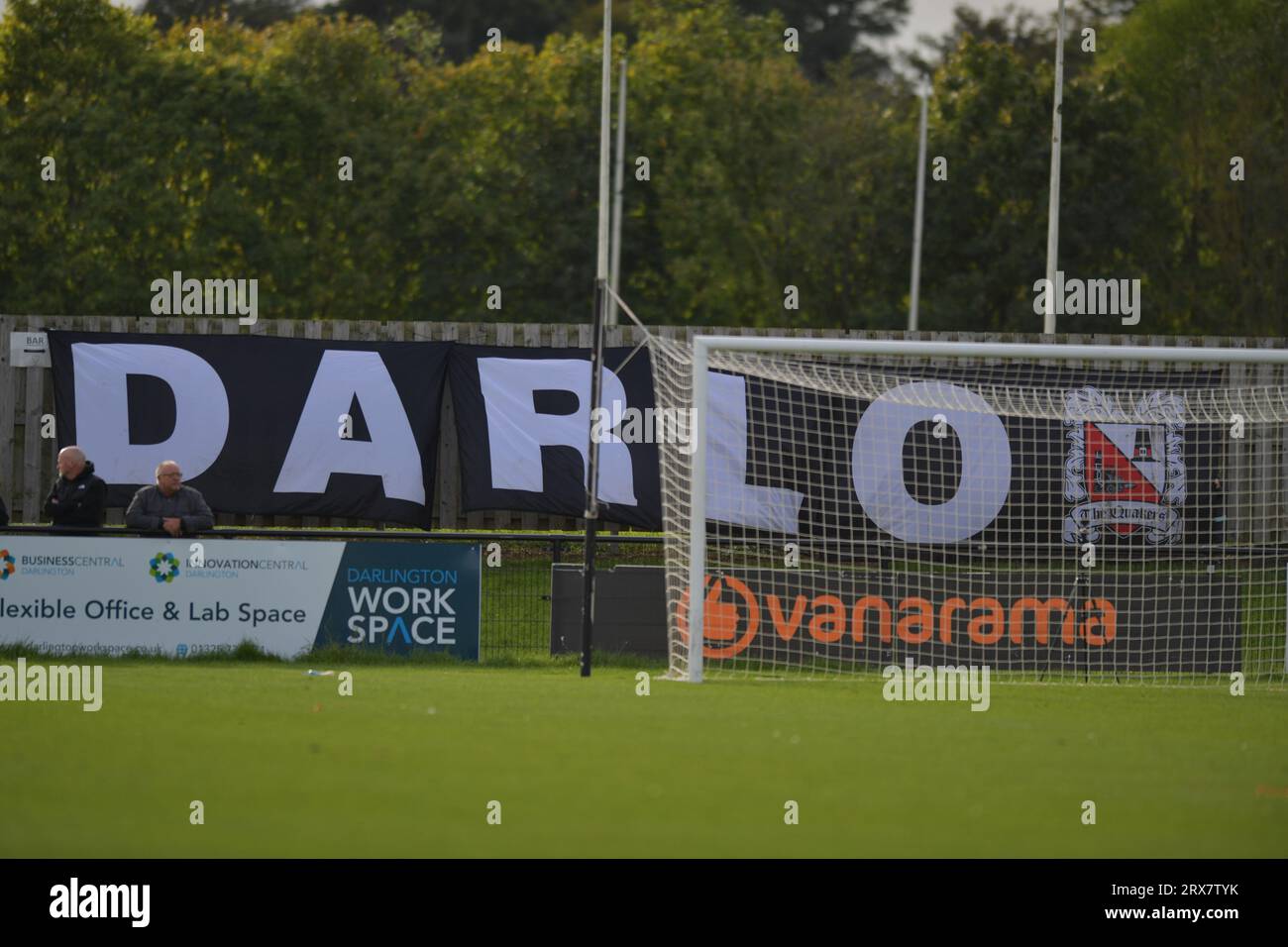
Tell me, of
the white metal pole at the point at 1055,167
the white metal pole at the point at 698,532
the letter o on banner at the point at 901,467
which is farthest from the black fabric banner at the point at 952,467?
the white metal pole at the point at 1055,167

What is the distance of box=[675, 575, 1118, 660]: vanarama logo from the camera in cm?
1576

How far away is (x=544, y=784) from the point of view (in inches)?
340

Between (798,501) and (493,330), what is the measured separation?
15.1ft

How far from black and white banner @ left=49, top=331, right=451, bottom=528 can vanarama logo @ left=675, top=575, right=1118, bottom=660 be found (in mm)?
5500

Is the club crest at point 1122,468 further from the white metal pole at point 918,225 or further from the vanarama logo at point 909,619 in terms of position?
the white metal pole at point 918,225

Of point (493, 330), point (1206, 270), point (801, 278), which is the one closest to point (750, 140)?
point (801, 278)

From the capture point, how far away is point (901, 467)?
1845cm

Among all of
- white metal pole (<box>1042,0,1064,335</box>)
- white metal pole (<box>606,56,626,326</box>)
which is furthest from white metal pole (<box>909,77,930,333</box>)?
white metal pole (<box>1042,0,1064,335</box>)

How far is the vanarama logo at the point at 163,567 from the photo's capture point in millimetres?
15391

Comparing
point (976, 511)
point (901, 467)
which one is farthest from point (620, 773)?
point (976, 511)

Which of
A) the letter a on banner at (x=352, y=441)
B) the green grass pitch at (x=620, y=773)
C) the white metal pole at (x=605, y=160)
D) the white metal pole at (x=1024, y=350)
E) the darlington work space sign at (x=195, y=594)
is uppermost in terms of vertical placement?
the white metal pole at (x=605, y=160)

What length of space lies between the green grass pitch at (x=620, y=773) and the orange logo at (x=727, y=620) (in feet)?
8.06

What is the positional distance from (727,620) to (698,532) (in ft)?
5.54

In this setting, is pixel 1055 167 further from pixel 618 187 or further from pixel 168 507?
pixel 168 507
